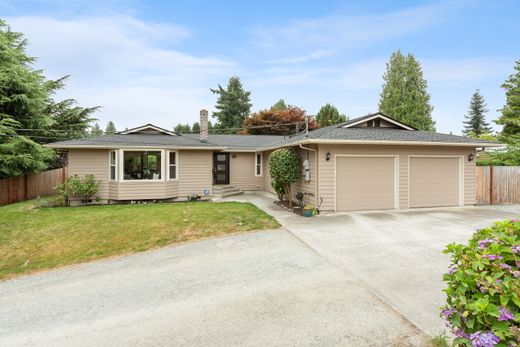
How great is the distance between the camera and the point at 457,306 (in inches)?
83.4

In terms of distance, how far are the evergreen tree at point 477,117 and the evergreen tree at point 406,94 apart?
15078 millimetres

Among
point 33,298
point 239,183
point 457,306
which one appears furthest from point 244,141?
point 457,306

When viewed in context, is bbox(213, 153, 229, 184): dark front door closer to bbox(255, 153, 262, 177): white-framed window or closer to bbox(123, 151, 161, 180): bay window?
bbox(255, 153, 262, 177): white-framed window

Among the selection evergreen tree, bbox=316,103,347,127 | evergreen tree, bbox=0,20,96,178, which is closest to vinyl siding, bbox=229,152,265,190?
evergreen tree, bbox=0,20,96,178

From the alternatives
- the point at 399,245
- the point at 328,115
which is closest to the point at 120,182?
the point at 399,245

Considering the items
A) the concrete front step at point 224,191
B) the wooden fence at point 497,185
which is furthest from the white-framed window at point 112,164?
the wooden fence at point 497,185

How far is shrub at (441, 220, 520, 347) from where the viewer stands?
176 cm

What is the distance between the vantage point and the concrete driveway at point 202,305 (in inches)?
125

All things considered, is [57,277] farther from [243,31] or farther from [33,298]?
[243,31]

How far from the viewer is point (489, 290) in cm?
187

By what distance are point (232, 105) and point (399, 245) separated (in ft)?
131

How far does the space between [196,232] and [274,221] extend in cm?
237

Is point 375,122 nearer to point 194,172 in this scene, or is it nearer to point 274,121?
point 194,172

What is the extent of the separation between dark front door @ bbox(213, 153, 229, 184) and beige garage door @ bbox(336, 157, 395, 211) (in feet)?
26.4
